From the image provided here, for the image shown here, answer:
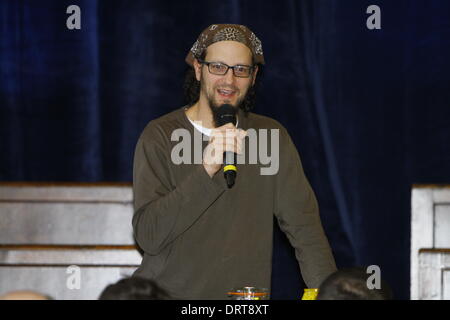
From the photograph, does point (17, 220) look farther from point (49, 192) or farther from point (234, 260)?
point (234, 260)

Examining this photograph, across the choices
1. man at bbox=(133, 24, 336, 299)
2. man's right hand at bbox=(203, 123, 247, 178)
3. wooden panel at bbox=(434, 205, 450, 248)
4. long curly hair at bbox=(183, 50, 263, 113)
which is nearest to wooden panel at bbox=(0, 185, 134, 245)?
long curly hair at bbox=(183, 50, 263, 113)

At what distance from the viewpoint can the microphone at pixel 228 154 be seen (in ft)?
7.11

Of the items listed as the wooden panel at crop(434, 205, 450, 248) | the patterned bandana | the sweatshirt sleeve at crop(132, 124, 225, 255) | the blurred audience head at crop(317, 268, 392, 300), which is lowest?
the wooden panel at crop(434, 205, 450, 248)

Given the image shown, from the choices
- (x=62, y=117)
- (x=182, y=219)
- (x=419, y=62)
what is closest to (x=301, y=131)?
(x=419, y=62)

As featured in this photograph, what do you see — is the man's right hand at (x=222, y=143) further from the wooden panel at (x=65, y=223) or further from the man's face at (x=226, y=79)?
the wooden panel at (x=65, y=223)

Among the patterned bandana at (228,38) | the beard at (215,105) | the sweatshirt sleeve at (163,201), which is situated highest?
the patterned bandana at (228,38)

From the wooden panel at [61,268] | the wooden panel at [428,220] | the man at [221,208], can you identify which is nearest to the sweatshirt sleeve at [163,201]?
the man at [221,208]

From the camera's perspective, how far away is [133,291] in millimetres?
1493

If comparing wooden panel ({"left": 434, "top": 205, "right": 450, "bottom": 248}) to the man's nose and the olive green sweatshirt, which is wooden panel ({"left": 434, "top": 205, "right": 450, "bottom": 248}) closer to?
the olive green sweatshirt

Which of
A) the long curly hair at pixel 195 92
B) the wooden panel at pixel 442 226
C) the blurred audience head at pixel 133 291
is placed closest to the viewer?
the blurred audience head at pixel 133 291

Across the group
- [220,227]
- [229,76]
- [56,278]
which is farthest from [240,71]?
[56,278]

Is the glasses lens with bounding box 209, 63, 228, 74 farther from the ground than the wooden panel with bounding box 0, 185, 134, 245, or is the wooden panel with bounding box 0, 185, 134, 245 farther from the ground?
the glasses lens with bounding box 209, 63, 228, 74

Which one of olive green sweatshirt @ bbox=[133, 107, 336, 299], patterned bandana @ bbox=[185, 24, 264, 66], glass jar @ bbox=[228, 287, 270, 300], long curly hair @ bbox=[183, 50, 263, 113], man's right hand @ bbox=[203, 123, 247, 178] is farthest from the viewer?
long curly hair @ bbox=[183, 50, 263, 113]

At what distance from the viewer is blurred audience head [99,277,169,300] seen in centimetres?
148
